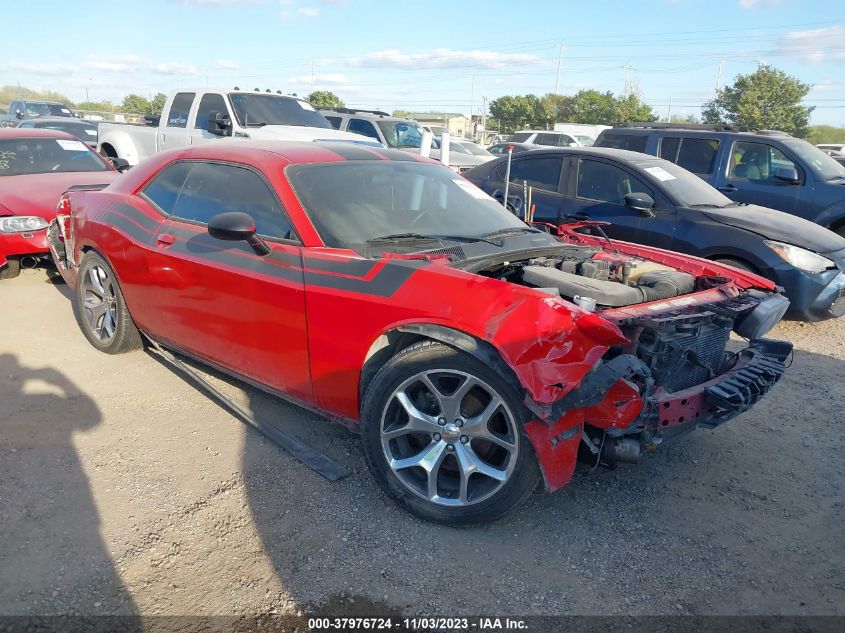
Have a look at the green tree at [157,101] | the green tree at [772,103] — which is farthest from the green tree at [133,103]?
the green tree at [772,103]

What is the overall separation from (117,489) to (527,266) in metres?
2.34

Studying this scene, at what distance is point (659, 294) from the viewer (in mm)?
3387

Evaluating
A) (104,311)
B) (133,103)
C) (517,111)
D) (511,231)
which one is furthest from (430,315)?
(133,103)

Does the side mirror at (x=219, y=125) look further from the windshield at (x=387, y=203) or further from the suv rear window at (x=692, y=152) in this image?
the suv rear window at (x=692, y=152)

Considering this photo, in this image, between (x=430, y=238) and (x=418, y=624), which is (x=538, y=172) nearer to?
(x=430, y=238)

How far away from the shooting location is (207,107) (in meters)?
9.53

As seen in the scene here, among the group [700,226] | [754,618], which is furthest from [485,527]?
[700,226]

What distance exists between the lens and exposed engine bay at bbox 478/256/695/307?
3109 millimetres

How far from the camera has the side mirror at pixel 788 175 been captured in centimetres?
786

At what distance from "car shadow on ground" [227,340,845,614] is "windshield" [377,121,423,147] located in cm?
968

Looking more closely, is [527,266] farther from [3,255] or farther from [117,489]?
[3,255]

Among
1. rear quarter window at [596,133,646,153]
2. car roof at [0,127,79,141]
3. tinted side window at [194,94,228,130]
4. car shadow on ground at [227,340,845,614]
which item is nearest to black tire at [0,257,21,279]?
car roof at [0,127,79,141]

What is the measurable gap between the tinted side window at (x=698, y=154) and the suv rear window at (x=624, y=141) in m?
0.55

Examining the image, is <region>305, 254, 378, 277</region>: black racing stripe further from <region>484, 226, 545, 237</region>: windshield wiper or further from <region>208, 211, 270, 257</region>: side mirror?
<region>484, 226, 545, 237</region>: windshield wiper
